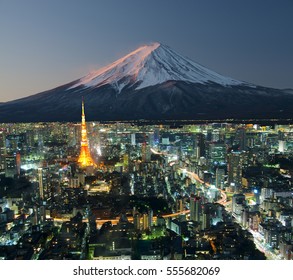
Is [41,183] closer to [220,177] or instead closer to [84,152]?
[84,152]

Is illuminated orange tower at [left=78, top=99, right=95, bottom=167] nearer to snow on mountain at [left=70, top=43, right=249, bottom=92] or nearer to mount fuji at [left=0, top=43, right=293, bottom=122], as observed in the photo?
mount fuji at [left=0, top=43, right=293, bottom=122]

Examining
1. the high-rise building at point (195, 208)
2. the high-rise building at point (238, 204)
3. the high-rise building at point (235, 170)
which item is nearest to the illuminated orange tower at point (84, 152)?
the high-rise building at point (235, 170)

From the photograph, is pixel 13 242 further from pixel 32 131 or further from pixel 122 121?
pixel 32 131

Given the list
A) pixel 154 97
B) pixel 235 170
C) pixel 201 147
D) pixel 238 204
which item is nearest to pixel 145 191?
pixel 238 204

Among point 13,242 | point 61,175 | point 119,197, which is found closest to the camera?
point 13,242

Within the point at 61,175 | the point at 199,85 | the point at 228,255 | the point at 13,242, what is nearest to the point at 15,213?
the point at 13,242

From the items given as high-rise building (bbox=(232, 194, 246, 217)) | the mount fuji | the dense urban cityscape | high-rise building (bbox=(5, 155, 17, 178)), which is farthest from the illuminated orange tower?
high-rise building (bbox=(232, 194, 246, 217))

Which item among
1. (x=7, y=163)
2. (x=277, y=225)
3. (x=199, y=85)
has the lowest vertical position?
(x=277, y=225)

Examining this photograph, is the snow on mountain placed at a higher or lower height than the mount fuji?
higher
